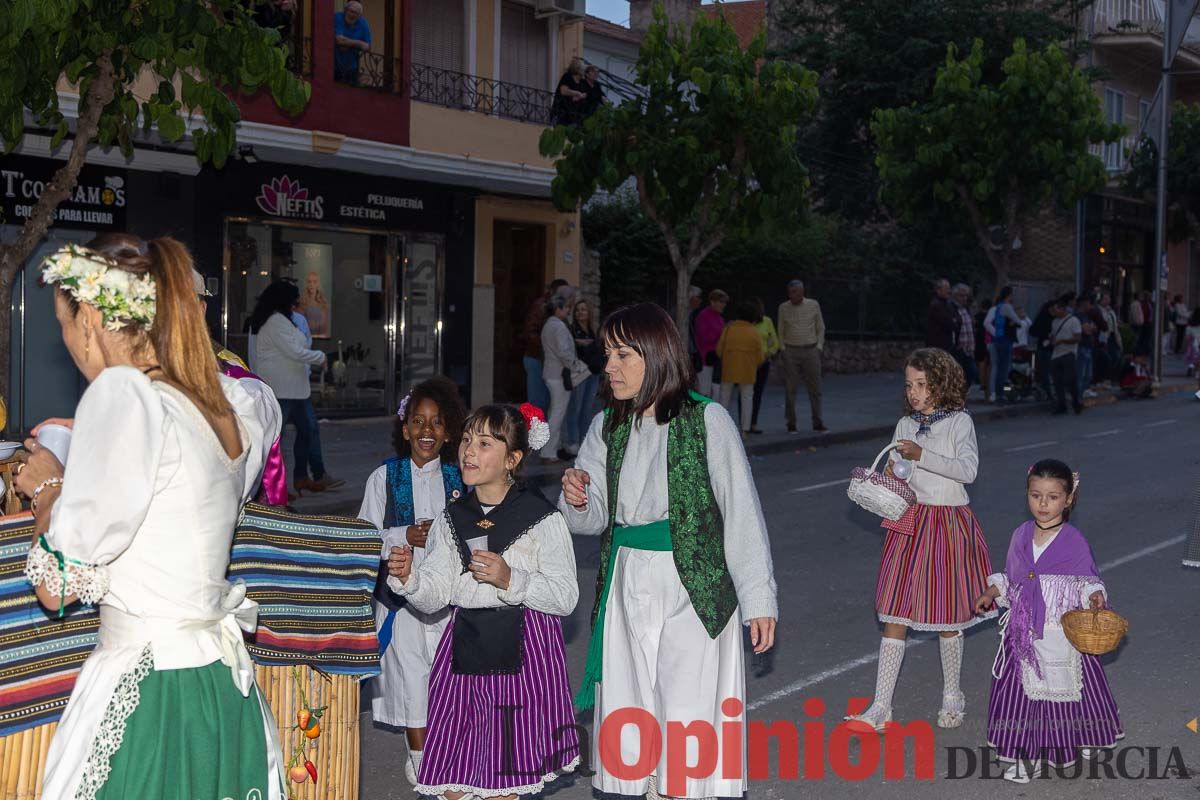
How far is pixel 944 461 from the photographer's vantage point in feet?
19.1

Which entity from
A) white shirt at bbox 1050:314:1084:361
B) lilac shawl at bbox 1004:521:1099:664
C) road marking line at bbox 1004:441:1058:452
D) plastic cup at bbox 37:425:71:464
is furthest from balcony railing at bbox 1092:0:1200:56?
plastic cup at bbox 37:425:71:464

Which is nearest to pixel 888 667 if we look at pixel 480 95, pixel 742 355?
pixel 742 355

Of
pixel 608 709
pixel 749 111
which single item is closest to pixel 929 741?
pixel 608 709

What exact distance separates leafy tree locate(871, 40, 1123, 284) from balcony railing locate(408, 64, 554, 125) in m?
8.15

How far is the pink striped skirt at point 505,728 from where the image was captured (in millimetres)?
4281

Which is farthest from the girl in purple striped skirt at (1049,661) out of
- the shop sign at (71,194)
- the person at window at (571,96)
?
the person at window at (571,96)

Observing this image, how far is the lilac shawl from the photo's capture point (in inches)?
208

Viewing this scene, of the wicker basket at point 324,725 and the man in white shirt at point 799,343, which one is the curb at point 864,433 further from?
the wicker basket at point 324,725

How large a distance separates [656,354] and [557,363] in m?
10.2

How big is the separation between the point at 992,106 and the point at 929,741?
20.1 metres

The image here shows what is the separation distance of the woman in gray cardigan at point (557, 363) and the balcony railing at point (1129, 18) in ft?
81.6

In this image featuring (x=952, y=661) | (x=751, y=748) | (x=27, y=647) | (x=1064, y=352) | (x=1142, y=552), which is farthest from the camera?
(x=1064, y=352)

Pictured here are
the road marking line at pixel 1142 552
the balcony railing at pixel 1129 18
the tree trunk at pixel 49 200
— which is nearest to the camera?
the tree trunk at pixel 49 200

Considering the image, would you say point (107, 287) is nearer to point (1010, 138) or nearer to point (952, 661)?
point (952, 661)
